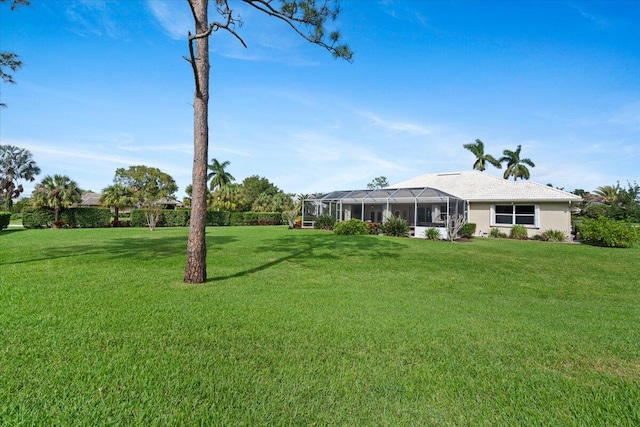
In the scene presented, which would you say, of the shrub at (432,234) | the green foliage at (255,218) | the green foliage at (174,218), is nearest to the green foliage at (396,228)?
the shrub at (432,234)

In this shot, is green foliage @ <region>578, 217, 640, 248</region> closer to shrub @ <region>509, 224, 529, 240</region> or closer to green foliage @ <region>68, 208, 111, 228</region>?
shrub @ <region>509, 224, 529, 240</region>

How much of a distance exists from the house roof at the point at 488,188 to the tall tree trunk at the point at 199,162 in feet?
67.0

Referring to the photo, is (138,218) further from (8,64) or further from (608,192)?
(608,192)

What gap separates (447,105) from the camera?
60.0ft

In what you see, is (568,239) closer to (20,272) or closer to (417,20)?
(417,20)

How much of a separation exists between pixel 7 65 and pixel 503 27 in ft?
56.0

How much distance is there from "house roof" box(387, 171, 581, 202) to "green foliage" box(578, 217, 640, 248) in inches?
105

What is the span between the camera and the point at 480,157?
43344 mm

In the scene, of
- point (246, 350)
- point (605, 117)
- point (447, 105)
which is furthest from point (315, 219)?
point (246, 350)

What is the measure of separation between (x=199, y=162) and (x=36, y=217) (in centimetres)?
2646

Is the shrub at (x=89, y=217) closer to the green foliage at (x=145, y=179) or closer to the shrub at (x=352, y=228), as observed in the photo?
the shrub at (x=352, y=228)

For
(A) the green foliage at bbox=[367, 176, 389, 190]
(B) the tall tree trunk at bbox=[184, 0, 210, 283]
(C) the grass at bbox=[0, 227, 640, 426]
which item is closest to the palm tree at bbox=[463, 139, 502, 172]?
(A) the green foliage at bbox=[367, 176, 389, 190]

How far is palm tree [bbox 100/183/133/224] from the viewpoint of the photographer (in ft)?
96.9

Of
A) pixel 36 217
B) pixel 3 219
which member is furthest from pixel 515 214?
pixel 36 217
